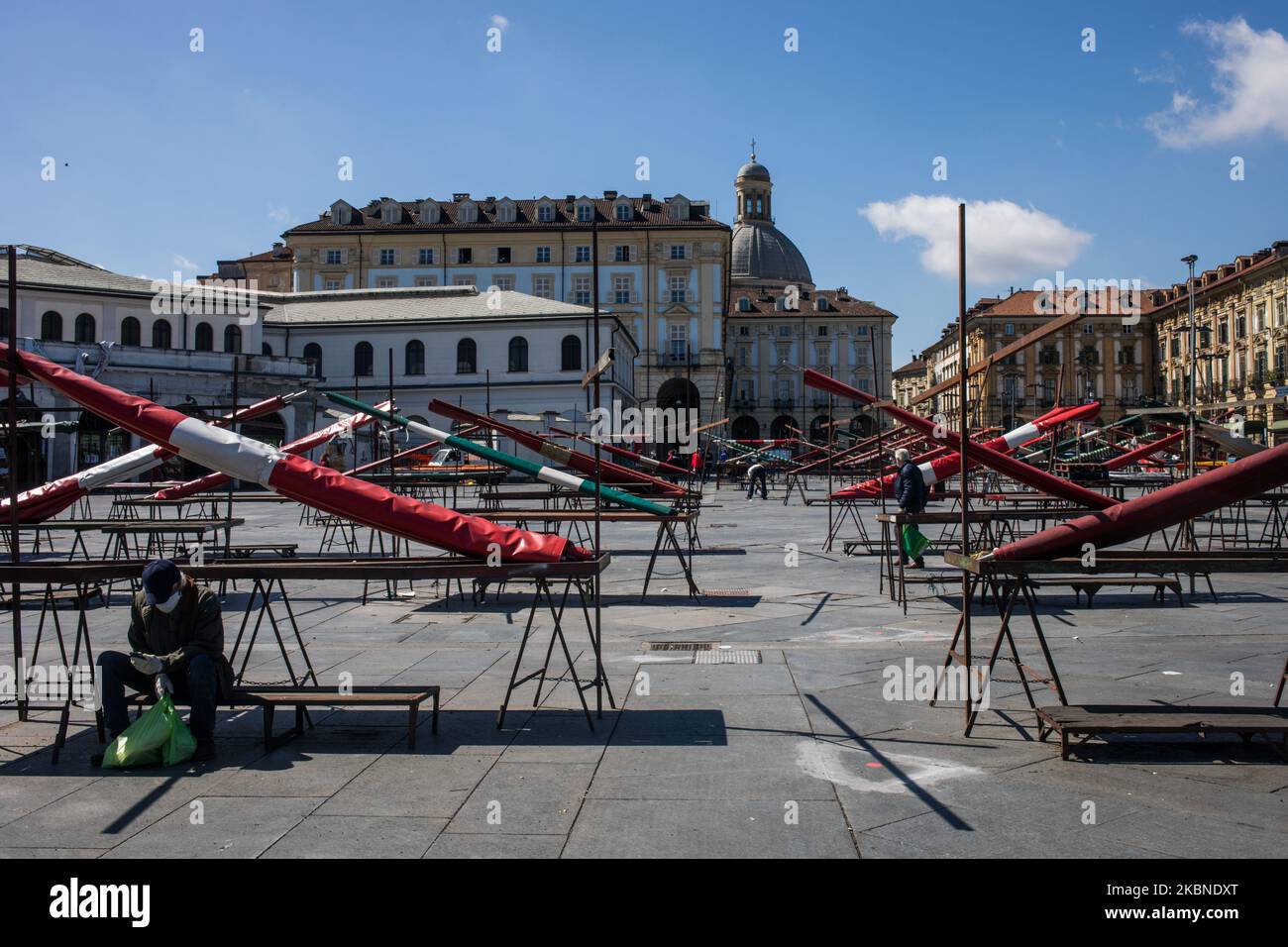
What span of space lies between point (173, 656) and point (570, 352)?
5675cm

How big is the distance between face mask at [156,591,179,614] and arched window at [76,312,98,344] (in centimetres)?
5281

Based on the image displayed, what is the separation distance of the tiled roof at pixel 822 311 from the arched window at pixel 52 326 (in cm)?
7491

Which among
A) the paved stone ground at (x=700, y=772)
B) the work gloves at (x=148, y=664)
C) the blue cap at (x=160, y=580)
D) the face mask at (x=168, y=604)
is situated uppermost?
the blue cap at (x=160, y=580)

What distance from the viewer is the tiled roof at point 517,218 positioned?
8250 cm

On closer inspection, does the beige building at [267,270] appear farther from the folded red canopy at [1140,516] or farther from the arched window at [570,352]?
the folded red canopy at [1140,516]

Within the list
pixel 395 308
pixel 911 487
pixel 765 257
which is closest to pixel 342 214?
pixel 395 308

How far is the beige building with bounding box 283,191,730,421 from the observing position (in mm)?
80625

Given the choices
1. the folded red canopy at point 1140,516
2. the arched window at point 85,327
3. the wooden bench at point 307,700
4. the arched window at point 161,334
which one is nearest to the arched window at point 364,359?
the arched window at point 161,334

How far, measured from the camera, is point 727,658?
381 inches

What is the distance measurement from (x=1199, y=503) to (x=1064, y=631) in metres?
4.17

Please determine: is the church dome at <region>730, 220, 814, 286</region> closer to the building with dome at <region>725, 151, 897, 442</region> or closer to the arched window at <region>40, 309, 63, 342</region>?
the building with dome at <region>725, 151, 897, 442</region>

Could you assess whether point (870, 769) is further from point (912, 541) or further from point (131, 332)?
point (131, 332)

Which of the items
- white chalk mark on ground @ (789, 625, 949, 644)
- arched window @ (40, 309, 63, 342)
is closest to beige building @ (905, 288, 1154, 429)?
arched window @ (40, 309, 63, 342)
